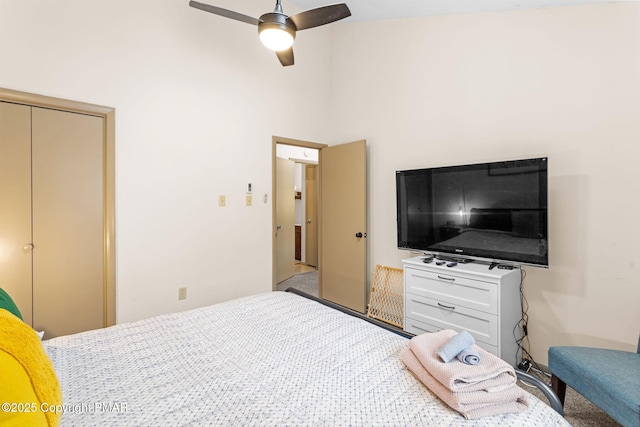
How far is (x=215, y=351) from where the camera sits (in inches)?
52.5

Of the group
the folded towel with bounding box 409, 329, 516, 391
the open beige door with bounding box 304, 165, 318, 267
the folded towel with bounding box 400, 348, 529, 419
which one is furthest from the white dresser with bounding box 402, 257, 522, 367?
the open beige door with bounding box 304, 165, 318, 267

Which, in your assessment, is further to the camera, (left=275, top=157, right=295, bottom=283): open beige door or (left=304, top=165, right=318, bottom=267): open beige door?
(left=304, top=165, right=318, bottom=267): open beige door

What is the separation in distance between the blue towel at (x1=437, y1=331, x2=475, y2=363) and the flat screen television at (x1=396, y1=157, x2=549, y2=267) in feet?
4.54

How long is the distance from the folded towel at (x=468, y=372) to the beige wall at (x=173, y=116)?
242 centimetres

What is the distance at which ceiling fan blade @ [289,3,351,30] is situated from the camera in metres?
1.79

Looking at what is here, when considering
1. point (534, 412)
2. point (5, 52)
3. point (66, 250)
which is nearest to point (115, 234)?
point (66, 250)

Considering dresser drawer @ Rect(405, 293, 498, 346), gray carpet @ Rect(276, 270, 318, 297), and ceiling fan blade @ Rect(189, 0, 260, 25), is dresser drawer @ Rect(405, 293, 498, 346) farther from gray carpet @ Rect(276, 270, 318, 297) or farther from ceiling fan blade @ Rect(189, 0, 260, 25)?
ceiling fan blade @ Rect(189, 0, 260, 25)

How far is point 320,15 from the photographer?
6.07 ft

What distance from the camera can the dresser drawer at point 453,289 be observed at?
214cm

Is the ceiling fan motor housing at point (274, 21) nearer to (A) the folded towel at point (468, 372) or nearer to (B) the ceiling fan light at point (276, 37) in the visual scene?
(B) the ceiling fan light at point (276, 37)

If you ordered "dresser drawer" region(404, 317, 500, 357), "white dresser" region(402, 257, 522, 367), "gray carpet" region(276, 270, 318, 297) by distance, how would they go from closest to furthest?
"white dresser" region(402, 257, 522, 367) < "dresser drawer" region(404, 317, 500, 357) < "gray carpet" region(276, 270, 318, 297)

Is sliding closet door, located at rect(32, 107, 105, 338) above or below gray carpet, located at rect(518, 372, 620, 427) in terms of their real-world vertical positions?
above

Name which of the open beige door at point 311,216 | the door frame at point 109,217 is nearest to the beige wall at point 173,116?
the door frame at point 109,217

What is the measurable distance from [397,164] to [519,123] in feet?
3.77
